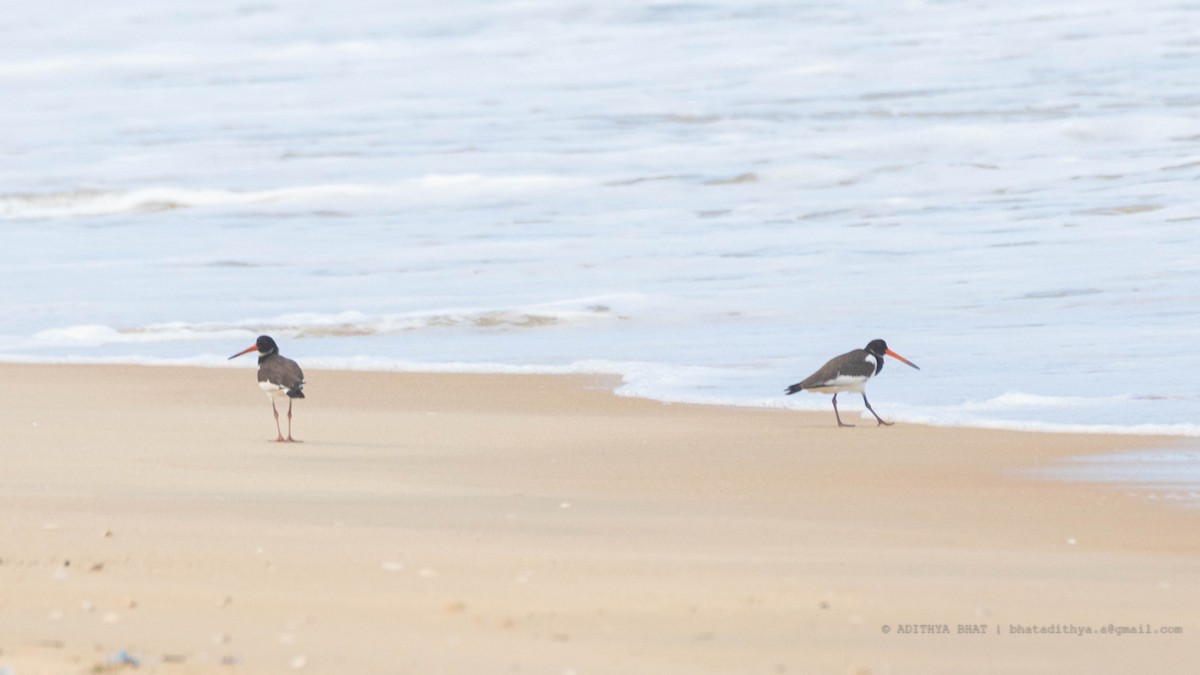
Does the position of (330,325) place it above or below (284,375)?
below

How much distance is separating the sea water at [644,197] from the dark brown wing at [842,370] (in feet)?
0.78

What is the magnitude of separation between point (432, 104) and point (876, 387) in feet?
70.6

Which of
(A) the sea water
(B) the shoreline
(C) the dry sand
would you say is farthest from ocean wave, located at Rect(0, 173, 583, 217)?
(C) the dry sand

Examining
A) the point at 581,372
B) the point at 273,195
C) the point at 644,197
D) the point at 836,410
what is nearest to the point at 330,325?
the point at 581,372

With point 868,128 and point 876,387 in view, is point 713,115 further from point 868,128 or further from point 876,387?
point 876,387

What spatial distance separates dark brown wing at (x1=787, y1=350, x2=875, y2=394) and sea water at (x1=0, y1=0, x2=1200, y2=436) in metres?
0.24

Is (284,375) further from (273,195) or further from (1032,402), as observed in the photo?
(273,195)

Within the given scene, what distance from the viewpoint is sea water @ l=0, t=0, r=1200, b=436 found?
10.6m

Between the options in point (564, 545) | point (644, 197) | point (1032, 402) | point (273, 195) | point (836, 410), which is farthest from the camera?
point (273, 195)

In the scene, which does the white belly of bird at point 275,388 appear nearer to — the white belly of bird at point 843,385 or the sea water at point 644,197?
the sea water at point 644,197

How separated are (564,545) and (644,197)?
47.9ft

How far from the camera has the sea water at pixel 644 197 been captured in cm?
1062

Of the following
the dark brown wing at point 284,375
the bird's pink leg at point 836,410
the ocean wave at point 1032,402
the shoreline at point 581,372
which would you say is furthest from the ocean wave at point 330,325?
the ocean wave at point 1032,402

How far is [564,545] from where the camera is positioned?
514 cm
